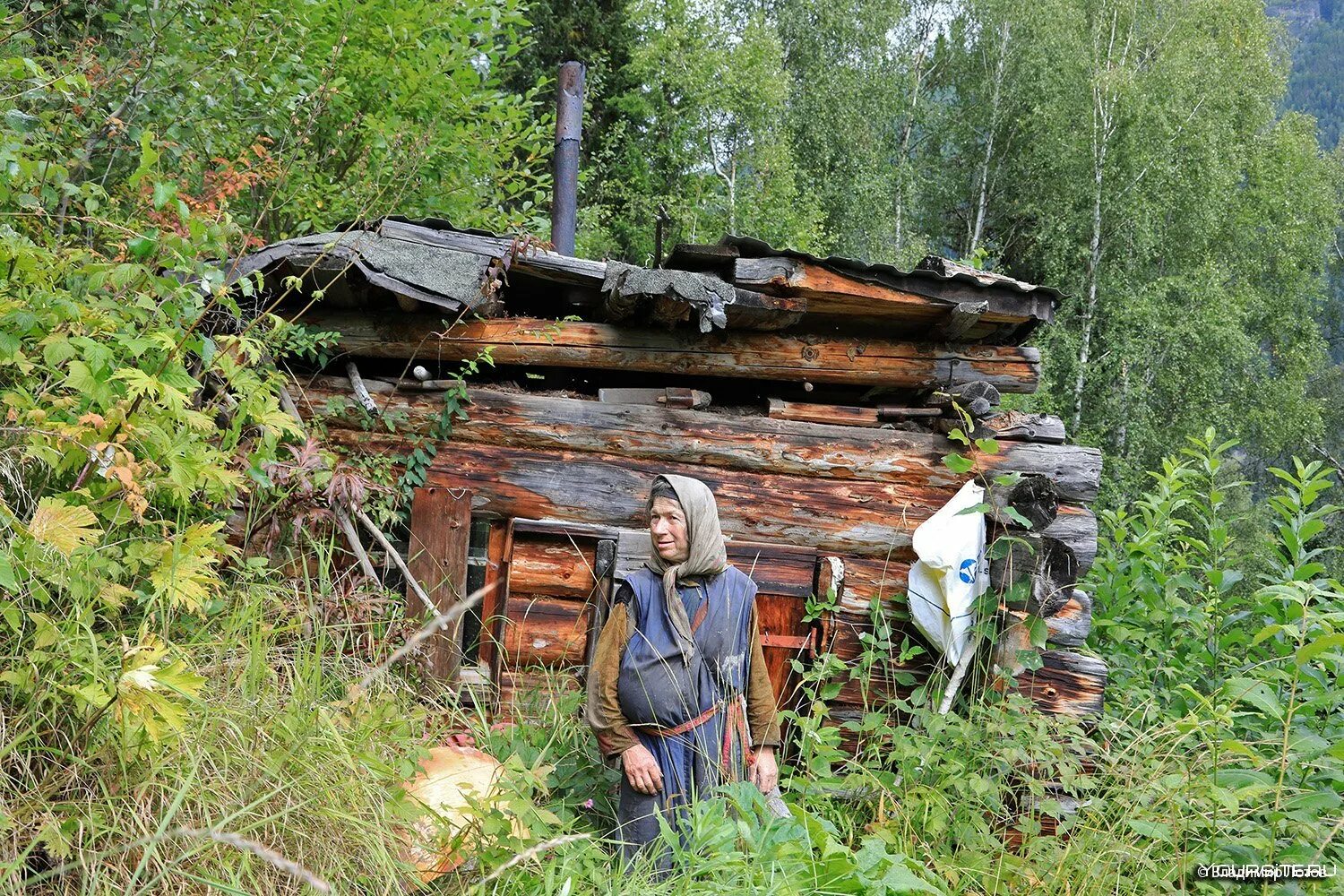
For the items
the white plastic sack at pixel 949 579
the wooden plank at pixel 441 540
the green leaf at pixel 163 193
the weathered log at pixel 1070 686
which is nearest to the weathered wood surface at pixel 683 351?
the wooden plank at pixel 441 540

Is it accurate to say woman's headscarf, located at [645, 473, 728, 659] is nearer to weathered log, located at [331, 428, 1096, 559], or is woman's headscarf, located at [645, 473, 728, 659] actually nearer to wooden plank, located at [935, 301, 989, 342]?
weathered log, located at [331, 428, 1096, 559]

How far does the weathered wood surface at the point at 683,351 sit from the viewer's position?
5684 mm

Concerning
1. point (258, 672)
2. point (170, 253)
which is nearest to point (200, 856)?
point (258, 672)

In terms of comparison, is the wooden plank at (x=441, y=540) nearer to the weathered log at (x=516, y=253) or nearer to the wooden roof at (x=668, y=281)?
the wooden roof at (x=668, y=281)

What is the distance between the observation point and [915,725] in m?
4.81

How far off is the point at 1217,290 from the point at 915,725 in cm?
1852

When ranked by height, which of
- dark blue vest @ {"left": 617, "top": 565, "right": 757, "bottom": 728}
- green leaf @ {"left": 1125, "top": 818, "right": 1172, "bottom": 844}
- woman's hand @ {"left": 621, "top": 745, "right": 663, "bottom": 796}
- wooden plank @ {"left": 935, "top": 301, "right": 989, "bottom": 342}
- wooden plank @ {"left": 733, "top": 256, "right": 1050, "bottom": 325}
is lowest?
woman's hand @ {"left": 621, "top": 745, "right": 663, "bottom": 796}

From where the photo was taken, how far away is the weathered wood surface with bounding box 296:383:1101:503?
564 centimetres

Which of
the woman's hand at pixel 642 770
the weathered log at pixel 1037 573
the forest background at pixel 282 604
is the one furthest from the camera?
the weathered log at pixel 1037 573

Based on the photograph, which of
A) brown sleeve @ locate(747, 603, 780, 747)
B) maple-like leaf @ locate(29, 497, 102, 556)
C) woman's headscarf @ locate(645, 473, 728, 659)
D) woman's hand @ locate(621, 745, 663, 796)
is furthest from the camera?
brown sleeve @ locate(747, 603, 780, 747)

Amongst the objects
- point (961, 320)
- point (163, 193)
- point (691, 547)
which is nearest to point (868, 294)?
point (961, 320)

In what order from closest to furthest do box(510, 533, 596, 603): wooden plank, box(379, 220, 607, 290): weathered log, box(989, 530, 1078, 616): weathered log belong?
box(989, 530, 1078, 616): weathered log
box(379, 220, 607, 290): weathered log
box(510, 533, 596, 603): wooden plank

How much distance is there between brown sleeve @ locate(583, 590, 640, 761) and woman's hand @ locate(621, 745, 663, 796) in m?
0.03

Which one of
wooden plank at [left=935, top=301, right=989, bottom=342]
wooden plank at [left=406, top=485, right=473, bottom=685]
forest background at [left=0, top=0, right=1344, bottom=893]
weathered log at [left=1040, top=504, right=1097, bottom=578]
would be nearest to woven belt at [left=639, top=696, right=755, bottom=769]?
forest background at [left=0, top=0, right=1344, bottom=893]
